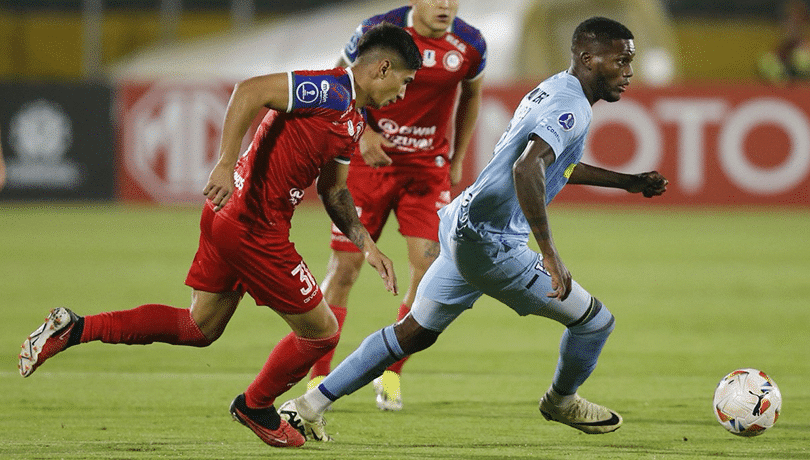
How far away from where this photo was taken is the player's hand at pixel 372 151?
6.95 meters

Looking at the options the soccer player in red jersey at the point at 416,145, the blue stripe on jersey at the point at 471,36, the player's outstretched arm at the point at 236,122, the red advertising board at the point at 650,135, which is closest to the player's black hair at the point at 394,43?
the player's outstretched arm at the point at 236,122

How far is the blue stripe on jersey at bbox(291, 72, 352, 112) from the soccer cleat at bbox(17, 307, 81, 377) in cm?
145

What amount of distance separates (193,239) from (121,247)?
3.69 feet

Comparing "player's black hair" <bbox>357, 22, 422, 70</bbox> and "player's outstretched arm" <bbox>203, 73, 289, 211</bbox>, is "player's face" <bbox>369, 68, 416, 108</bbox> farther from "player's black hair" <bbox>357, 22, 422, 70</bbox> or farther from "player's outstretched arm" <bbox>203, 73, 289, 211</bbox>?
"player's outstretched arm" <bbox>203, 73, 289, 211</bbox>

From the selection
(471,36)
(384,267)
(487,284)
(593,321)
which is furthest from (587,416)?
(471,36)

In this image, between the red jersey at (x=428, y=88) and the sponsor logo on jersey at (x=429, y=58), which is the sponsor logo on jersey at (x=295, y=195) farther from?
the sponsor logo on jersey at (x=429, y=58)

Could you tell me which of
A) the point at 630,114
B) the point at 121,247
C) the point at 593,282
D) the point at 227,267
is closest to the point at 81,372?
the point at 227,267

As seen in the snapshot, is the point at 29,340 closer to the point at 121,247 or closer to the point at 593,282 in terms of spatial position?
the point at 593,282

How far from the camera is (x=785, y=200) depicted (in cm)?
1973

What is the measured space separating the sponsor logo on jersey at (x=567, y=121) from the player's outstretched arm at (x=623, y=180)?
734 mm

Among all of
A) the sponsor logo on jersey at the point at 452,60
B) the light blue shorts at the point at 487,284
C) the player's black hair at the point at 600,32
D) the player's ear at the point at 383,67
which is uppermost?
the player's black hair at the point at 600,32

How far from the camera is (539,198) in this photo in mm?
4977

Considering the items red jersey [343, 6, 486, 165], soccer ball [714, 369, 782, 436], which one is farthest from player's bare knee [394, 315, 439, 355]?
red jersey [343, 6, 486, 165]

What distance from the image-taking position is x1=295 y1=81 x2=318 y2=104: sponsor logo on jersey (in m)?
5.27
